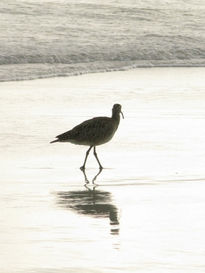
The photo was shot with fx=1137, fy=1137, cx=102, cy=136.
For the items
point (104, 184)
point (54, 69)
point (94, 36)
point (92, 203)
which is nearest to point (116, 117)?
point (104, 184)

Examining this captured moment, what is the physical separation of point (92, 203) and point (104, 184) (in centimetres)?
94

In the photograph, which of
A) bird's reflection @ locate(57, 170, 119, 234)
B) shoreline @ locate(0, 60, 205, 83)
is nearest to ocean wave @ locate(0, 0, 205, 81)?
shoreline @ locate(0, 60, 205, 83)

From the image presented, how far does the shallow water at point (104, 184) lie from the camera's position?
7438 millimetres

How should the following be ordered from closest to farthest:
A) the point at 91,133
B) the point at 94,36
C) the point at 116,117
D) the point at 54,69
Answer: the point at 91,133
the point at 116,117
the point at 54,69
the point at 94,36

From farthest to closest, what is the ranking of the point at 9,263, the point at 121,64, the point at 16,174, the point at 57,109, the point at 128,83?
1. the point at 121,64
2. the point at 128,83
3. the point at 57,109
4. the point at 16,174
5. the point at 9,263

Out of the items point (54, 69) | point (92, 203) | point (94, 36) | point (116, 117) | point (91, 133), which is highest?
point (94, 36)

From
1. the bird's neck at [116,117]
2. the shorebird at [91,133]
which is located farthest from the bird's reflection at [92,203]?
the bird's neck at [116,117]

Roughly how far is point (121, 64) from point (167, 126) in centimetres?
715

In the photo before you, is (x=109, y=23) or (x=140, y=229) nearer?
(x=140, y=229)

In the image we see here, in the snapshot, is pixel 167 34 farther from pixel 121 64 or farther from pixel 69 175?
pixel 69 175

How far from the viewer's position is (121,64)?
20547 mm

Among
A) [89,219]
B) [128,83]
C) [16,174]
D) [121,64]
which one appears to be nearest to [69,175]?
[16,174]

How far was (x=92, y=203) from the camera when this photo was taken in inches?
368

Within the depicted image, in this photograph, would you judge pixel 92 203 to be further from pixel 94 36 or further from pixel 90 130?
pixel 94 36
